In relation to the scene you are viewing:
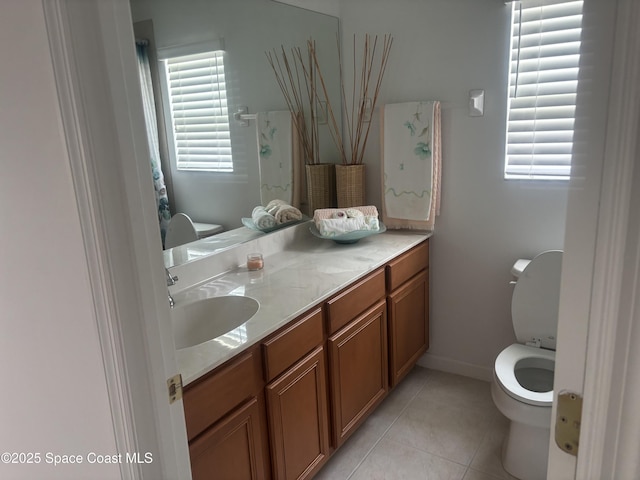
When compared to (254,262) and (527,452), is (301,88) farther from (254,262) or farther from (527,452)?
(527,452)

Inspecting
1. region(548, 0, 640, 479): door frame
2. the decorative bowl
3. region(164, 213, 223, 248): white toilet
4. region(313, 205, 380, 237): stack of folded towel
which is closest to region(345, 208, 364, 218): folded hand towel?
region(313, 205, 380, 237): stack of folded towel

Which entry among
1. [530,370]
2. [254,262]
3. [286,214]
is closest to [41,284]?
[254,262]

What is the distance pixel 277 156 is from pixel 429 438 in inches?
61.7

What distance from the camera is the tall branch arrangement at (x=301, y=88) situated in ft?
7.88

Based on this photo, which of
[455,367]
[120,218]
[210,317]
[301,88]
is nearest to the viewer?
[120,218]

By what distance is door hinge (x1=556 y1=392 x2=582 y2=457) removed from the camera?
2.35 feet

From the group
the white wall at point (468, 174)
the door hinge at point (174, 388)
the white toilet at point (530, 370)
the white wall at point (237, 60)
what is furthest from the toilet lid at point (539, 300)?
the door hinge at point (174, 388)

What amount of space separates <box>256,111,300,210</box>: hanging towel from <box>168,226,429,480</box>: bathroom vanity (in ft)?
0.81

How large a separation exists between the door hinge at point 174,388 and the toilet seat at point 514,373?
1.43m

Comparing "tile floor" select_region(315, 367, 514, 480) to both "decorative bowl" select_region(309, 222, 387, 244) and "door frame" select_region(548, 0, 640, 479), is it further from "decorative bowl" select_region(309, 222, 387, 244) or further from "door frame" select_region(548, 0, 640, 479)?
"door frame" select_region(548, 0, 640, 479)

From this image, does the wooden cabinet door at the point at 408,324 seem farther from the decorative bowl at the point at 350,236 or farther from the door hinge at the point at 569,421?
the door hinge at the point at 569,421

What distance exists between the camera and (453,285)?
273cm

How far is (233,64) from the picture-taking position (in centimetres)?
212

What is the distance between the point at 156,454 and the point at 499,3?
7.65ft
